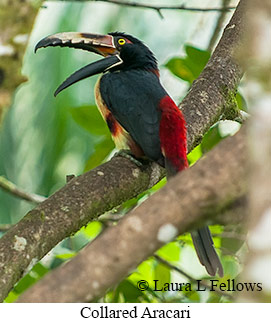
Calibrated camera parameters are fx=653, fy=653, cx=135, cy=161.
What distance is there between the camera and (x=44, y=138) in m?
8.42

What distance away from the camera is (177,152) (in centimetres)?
282

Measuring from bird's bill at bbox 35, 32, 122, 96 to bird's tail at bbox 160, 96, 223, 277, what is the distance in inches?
20.1

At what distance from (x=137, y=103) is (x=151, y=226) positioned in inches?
77.7

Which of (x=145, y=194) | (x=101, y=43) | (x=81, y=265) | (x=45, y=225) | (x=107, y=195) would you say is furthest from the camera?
(x=101, y=43)

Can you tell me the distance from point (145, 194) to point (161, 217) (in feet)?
6.57

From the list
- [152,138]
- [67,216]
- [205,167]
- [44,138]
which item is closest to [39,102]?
[44,138]

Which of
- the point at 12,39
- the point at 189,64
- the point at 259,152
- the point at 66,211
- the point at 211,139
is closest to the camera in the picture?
the point at 259,152

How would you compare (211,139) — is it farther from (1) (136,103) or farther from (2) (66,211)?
(2) (66,211)

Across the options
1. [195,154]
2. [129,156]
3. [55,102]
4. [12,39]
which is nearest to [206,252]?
[129,156]

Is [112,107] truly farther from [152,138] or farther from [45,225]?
[45,225]

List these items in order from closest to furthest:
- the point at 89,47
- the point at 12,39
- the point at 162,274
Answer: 1. the point at 12,39
2. the point at 162,274
3. the point at 89,47

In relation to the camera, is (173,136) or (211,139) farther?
(211,139)

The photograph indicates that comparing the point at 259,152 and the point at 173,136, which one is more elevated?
the point at 173,136

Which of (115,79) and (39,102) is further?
(39,102)
